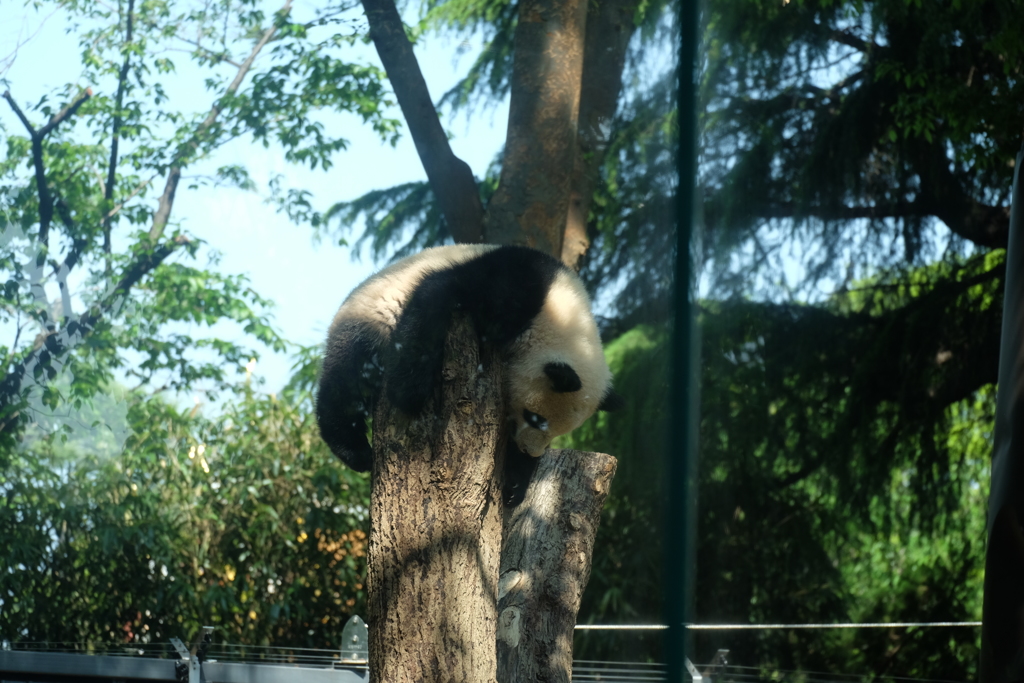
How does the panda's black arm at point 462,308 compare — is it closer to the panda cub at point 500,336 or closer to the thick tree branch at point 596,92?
the panda cub at point 500,336

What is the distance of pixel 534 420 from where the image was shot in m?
2.00

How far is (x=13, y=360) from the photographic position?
303cm

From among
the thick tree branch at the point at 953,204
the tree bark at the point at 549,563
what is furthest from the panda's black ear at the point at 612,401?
the thick tree branch at the point at 953,204

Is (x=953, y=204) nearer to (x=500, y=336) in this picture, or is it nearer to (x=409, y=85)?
(x=409, y=85)

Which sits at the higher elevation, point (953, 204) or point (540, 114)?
point (953, 204)

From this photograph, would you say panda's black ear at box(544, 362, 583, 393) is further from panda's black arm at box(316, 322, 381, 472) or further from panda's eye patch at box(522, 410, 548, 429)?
panda's black arm at box(316, 322, 381, 472)

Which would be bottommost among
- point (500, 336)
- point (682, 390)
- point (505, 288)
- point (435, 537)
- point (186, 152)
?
point (435, 537)

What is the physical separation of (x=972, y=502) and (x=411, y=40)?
3.35 m

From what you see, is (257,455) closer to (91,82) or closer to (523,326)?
(91,82)

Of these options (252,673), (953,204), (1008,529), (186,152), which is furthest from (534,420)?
(953,204)

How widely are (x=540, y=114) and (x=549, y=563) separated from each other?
1.27 metres

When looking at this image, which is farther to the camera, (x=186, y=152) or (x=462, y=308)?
(x=186, y=152)

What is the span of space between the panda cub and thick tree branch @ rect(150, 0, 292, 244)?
1.28 meters

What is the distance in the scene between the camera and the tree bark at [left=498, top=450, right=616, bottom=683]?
6.21ft
